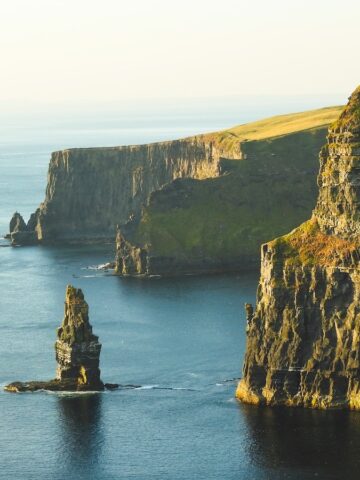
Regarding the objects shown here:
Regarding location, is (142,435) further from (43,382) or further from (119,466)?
(43,382)

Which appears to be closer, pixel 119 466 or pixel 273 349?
pixel 119 466

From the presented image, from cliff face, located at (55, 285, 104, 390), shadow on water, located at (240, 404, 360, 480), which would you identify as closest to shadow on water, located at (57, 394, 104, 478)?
cliff face, located at (55, 285, 104, 390)

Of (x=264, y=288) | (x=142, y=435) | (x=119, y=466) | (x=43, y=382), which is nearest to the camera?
(x=119, y=466)

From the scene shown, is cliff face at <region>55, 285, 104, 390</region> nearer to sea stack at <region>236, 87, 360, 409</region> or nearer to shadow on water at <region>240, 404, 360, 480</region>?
sea stack at <region>236, 87, 360, 409</region>

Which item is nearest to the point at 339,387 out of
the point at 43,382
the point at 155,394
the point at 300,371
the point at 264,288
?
the point at 300,371

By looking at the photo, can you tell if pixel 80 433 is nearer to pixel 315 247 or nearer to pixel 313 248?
pixel 313 248

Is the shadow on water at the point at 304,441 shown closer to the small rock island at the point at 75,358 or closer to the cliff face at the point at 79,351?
the cliff face at the point at 79,351
